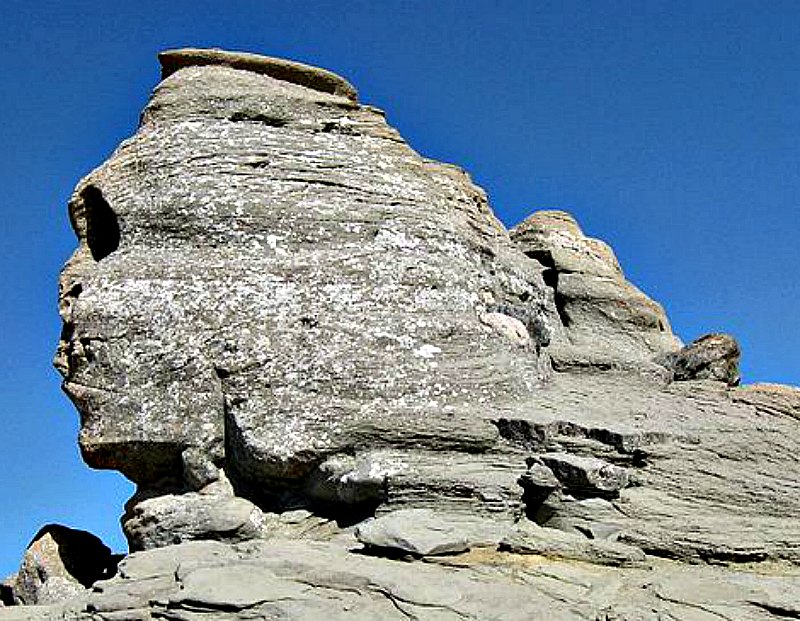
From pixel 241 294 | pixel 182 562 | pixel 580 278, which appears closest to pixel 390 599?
pixel 182 562

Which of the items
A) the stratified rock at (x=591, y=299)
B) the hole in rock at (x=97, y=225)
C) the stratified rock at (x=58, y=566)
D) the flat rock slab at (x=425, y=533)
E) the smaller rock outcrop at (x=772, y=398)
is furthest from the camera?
the stratified rock at (x=591, y=299)

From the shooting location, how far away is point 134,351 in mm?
20656

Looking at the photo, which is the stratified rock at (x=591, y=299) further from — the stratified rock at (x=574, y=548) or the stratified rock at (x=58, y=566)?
the stratified rock at (x=58, y=566)

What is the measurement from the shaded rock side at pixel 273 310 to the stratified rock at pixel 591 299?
140 inches

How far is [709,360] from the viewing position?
24.9 metres

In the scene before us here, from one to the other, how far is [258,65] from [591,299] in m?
10.9

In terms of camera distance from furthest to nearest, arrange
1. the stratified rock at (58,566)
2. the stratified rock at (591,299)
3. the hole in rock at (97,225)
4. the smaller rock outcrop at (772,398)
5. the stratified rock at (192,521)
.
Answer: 1. the stratified rock at (591,299)
2. the hole in rock at (97,225)
3. the smaller rock outcrop at (772,398)
4. the stratified rock at (58,566)
5. the stratified rock at (192,521)

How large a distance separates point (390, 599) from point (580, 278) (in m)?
17.0

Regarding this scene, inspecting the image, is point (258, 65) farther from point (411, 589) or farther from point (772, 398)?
point (411, 589)

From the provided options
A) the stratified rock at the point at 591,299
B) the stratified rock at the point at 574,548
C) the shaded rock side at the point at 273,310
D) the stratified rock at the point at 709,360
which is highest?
the stratified rock at the point at 591,299

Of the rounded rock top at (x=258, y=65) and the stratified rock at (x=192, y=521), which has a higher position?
the rounded rock top at (x=258, y=65)

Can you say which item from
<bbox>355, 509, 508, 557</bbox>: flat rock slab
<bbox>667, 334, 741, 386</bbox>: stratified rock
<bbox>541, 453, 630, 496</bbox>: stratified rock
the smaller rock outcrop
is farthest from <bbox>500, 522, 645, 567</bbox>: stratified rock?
<bbox>667, 334, 741, 386</bbox>: stratified rock

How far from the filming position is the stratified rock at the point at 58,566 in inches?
824

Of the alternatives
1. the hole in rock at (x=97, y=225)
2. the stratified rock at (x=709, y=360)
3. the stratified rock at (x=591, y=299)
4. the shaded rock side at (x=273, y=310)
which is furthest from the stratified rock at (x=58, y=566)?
the stratified rock at (x=709, y=360)
